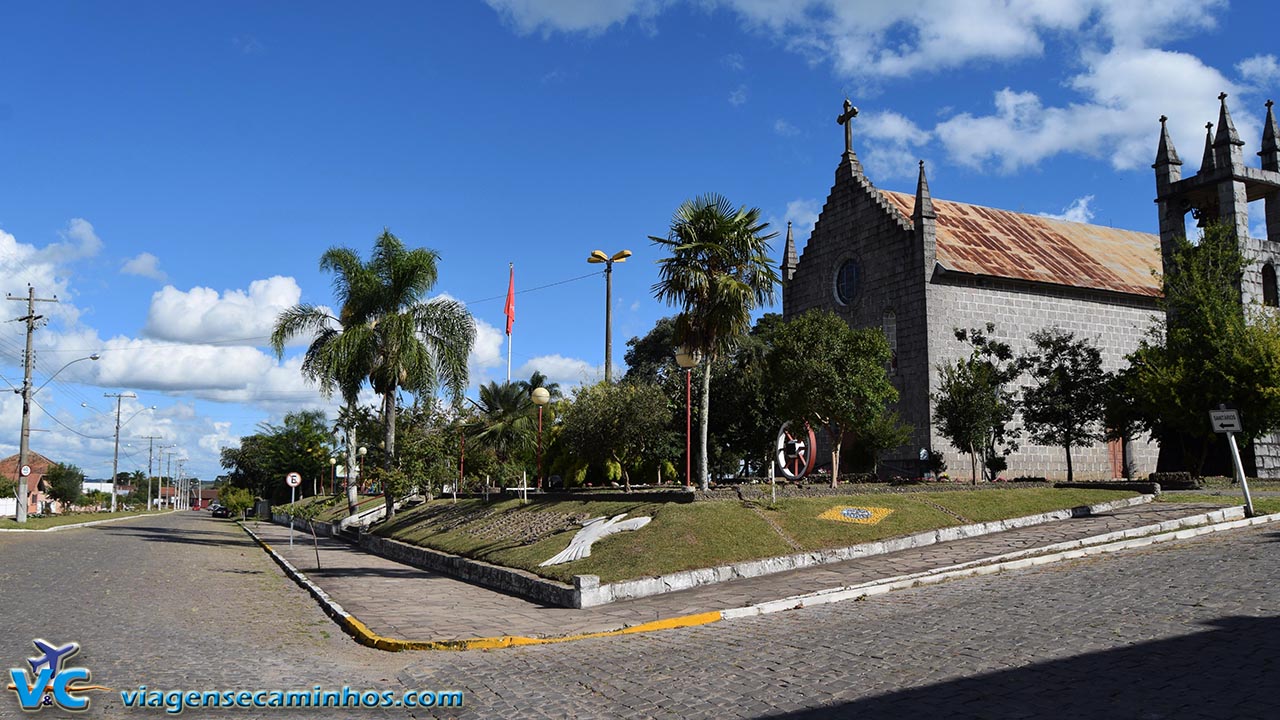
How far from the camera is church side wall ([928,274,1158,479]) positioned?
1329 inches

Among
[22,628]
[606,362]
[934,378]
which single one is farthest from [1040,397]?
[22,628]

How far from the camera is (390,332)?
3127cm

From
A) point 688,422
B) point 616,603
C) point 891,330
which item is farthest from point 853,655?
point 891,330

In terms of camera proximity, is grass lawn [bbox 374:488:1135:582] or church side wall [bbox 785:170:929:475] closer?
grass lawn [bbox 374:488:1135:582]

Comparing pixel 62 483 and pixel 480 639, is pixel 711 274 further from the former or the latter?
pixel 62 483

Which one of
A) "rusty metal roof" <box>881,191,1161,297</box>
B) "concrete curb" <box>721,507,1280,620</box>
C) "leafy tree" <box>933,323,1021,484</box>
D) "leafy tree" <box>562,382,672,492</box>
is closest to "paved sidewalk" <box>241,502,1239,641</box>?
"concrete curb" <box>721,507,1280,620</box>

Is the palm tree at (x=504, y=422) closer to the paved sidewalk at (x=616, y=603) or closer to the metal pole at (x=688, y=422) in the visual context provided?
the metal pole at (x=688, y=422)

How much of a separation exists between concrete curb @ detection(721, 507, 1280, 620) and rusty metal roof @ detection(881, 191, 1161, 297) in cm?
1927

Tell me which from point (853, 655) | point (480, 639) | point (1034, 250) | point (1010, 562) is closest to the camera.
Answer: point (853, 655)

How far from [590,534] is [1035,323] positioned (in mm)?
25426

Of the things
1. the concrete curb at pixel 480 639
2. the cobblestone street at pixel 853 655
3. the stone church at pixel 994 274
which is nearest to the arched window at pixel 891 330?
the stone church at pixel 994 274

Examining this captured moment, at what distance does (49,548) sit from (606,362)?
60.1ft

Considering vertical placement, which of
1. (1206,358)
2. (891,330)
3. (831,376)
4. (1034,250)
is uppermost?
(1034,250)

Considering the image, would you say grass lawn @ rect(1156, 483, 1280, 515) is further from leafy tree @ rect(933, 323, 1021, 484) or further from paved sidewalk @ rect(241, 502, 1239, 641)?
leafy tree @ rect(933, 323, 1021, 484)
